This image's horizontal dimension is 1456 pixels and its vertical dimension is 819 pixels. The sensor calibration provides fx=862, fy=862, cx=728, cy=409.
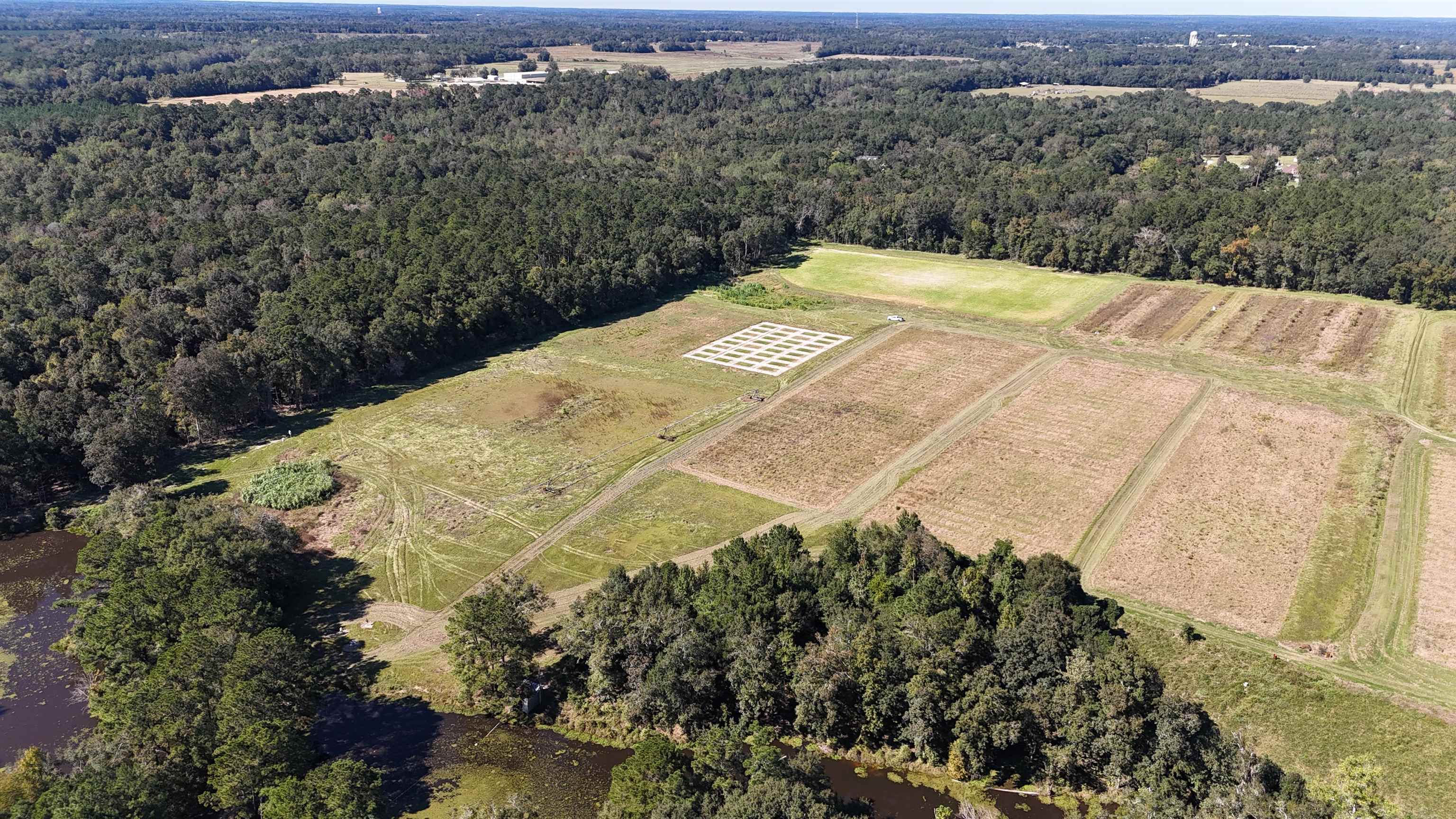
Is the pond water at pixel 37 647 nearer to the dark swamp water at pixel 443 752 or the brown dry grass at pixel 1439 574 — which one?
the dark swamp water at pixel 443 752

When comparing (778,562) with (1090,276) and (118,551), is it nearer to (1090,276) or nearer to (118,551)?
(118,551)

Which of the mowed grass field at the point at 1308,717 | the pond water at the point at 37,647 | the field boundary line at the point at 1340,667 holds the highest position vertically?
the field boundary line at the point at 1340,667

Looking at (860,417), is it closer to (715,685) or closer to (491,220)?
(715,685)

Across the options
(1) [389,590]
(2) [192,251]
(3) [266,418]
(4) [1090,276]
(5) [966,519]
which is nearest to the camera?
(1) [389,590]

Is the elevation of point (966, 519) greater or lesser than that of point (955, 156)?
lesser

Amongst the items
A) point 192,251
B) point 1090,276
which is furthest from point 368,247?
point 1090,276

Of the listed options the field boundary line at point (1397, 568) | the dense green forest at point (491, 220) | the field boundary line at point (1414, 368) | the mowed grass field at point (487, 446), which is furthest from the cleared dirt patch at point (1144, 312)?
the mowed grass field at point (487, 446)

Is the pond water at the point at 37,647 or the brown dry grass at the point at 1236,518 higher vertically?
the brown dry grass at the point at 1236,518
